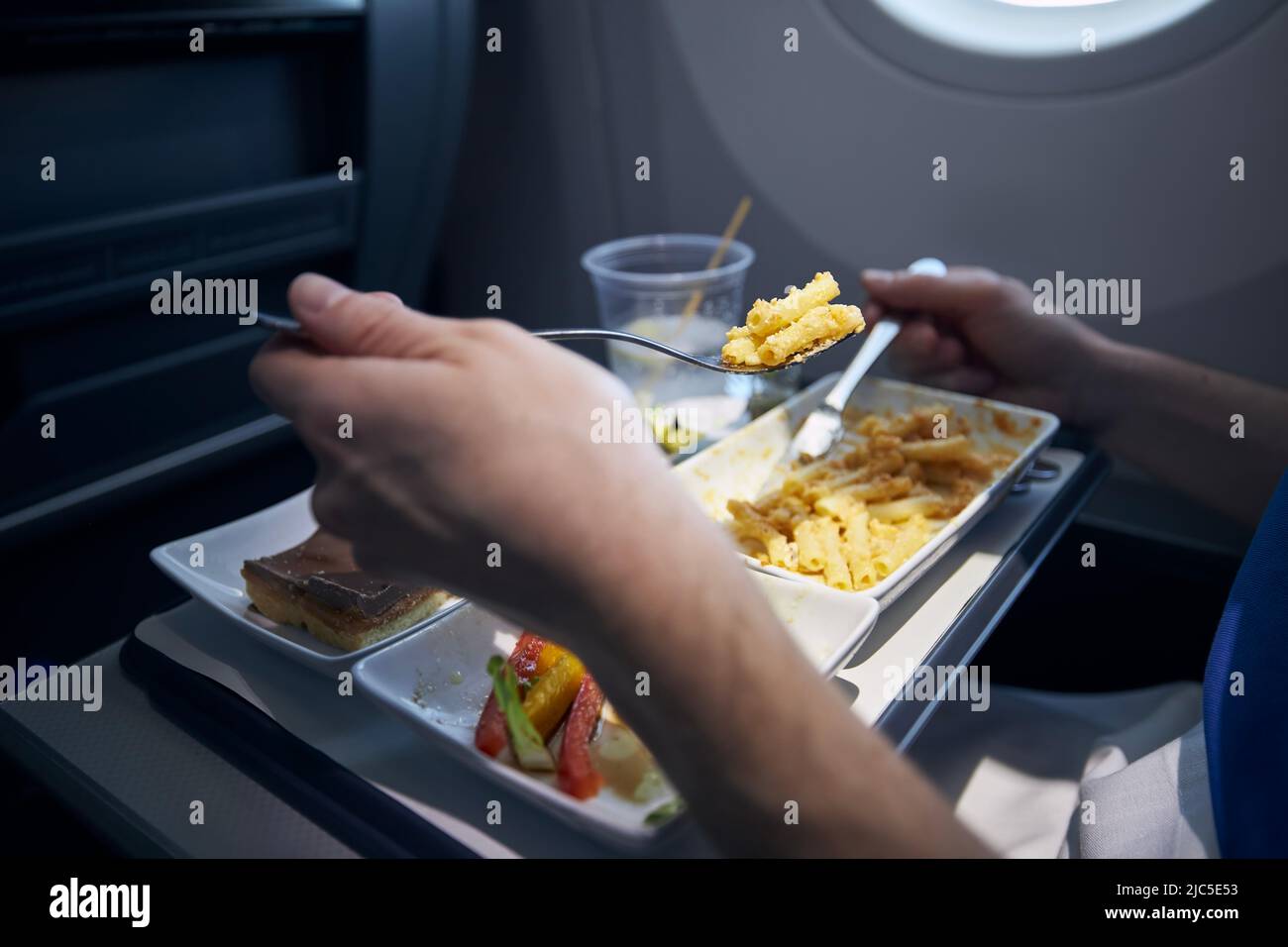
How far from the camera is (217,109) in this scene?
1528mm

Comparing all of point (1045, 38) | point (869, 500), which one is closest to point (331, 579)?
point (869, 500)

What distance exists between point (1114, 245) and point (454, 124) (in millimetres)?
1138

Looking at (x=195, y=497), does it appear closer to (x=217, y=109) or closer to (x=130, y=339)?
(x=130, y=339)

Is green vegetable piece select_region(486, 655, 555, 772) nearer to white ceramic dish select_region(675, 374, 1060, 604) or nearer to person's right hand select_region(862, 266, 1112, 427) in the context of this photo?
white ceramic dish select_region(675, 374, 1060, 604)

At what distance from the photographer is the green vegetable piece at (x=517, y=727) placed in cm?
81

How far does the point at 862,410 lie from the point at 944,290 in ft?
0.67

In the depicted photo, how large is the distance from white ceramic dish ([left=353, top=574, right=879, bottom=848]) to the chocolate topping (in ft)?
0.20

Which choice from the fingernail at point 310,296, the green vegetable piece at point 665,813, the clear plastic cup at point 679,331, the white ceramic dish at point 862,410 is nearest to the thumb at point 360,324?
the fingernail at point 310,296

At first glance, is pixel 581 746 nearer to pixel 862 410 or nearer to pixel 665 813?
pixel 665 813

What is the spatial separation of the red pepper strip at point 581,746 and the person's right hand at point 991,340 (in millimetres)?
839

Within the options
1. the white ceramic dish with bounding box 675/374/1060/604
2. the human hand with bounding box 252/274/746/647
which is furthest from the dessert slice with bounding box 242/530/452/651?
the white ceramic dish with bounding box 675/374/1060/604
